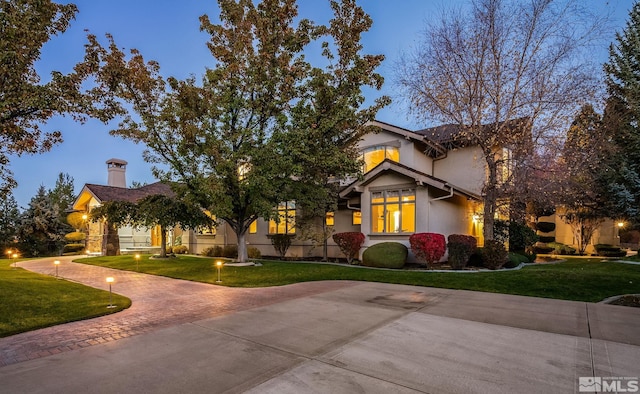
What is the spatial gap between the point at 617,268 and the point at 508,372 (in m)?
14.8

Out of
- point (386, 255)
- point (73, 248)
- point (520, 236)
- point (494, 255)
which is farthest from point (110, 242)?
point (520, 236)

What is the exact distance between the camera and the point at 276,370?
4.12 m

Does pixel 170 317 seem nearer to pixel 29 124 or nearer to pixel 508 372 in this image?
pixel 508 372

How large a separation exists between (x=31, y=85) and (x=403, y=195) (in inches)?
535

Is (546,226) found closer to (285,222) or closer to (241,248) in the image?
(285,222)

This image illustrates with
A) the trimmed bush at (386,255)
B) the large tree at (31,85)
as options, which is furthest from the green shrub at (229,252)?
the large tree at (31,85)

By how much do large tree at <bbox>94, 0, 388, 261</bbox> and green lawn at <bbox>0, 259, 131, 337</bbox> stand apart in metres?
5.36

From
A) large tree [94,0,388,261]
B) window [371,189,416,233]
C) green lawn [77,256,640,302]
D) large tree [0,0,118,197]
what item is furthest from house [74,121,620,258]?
large tree [0,0,118,197]

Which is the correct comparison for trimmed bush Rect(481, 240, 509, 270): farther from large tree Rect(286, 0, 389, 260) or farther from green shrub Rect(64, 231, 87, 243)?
green shrub Rect(64, 231, 87, 243)

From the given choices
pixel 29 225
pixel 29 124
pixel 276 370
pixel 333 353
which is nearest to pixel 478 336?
pixel 333 353

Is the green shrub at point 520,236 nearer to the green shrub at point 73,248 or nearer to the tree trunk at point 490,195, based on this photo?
the tree trunk at point 490,195

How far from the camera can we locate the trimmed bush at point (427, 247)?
14.1m

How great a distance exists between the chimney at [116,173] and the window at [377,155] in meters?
23.2

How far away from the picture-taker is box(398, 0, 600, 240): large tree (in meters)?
13.2
